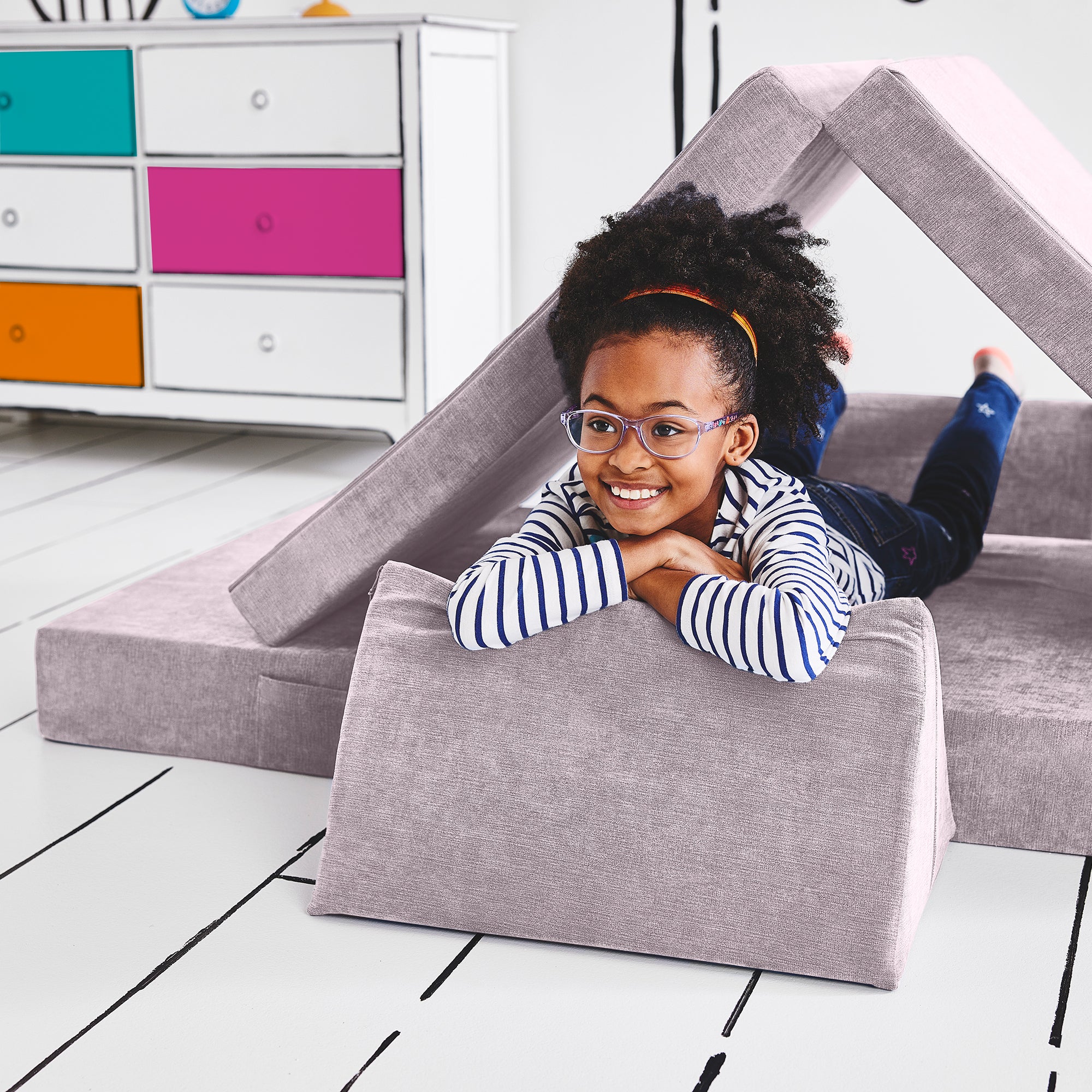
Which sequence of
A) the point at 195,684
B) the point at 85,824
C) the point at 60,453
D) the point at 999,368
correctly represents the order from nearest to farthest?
1. the point at 85,824
2. the point at 195,684
3. the point at 999,368
4. the point at 60,453

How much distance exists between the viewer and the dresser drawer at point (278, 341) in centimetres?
305

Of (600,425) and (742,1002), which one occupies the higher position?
(600,425)

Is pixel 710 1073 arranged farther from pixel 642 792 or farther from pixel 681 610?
pixel 681 610

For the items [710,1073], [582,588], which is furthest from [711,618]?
[710,1073]

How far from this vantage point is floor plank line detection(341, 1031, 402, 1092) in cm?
106

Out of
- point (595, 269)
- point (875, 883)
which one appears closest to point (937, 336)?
point (595, 269)

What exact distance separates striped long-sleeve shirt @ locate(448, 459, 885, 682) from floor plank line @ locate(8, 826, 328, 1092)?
0.33 m

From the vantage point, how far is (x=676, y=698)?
4.00 ft

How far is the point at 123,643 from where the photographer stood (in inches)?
65.2

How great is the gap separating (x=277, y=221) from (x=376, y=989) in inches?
86.4

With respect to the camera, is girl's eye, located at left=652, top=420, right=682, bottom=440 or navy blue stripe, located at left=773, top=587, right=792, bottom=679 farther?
girl's eye, located at left=652, top=420, right=682, bottom=440

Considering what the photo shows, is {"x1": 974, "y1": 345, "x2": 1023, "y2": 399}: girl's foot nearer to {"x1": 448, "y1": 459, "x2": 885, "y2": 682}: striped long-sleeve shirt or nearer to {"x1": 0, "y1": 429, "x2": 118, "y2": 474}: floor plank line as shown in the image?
{"x1": 448, "y1": 459, "x2": 885, "y2": 682}: striped long-sleeve shirt

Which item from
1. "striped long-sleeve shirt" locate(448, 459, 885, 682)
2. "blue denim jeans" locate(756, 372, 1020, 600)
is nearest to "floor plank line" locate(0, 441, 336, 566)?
"blue denim jeans" locate(756, 372, 1020, 600)

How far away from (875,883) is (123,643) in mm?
914
